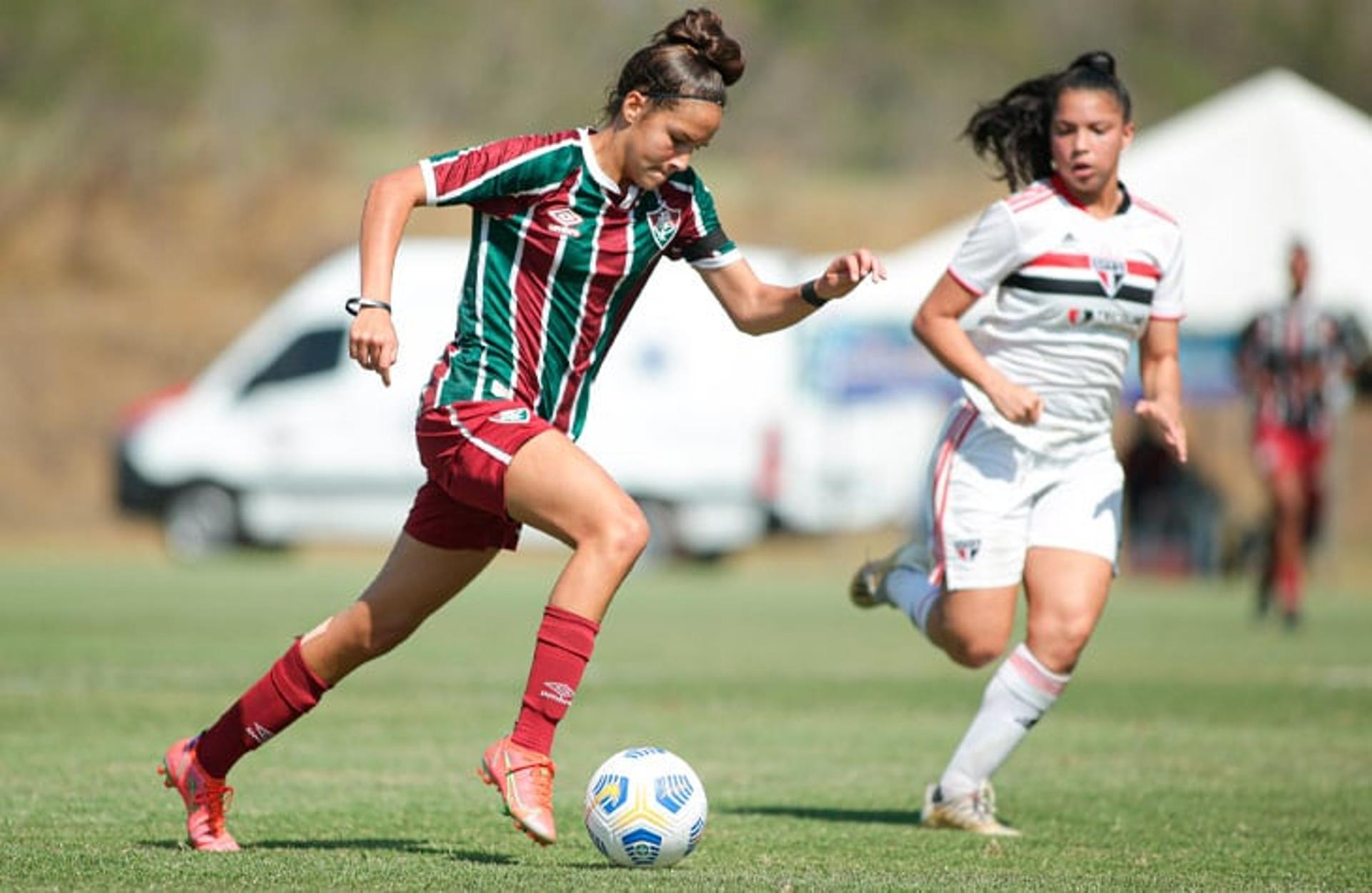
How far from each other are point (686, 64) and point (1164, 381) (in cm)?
202

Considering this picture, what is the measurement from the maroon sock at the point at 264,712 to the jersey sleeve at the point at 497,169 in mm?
1237

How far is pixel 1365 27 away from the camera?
1629 inches

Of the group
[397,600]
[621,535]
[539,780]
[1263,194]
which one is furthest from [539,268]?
[1263,194]

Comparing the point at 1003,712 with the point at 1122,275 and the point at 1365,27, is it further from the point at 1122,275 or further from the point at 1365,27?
the point at 1365,27

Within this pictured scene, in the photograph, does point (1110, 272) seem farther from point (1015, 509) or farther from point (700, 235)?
point (700, 235)

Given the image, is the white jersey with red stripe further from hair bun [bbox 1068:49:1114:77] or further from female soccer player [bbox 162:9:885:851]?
female soccer player [bbox 162:9:885:851]

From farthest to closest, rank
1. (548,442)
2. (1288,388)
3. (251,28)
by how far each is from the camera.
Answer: (251,28)
(1288,388)
(548,442)

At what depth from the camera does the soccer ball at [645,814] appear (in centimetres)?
575

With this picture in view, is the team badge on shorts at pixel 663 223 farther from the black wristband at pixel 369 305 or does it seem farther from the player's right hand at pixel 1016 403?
the player's right hand at pixel 1016 403

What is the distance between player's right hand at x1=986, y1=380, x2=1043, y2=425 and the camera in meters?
6.70

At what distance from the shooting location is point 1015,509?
7.09 metres

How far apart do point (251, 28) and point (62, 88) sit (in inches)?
173

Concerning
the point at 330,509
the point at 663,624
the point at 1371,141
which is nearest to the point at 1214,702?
the point at 663,624

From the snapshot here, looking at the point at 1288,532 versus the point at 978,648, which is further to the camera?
the point at 1288,532
